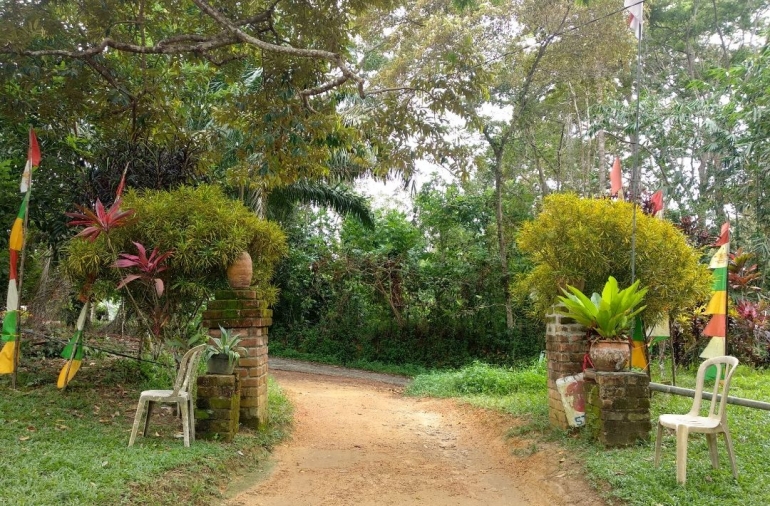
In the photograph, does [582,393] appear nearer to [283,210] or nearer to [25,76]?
[25,76]

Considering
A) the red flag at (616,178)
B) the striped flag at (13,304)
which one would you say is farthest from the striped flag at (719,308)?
the striped flag at (13,304)

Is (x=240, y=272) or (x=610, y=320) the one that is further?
(x=240, y=272)

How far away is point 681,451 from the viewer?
150 inches

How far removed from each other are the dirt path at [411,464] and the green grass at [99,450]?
12.2 inches

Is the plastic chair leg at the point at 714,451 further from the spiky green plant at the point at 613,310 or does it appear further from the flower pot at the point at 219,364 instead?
the flower pot at the point at 219,364

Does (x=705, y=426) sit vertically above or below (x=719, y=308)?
below

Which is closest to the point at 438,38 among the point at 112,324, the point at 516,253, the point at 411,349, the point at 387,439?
the point at 516,253

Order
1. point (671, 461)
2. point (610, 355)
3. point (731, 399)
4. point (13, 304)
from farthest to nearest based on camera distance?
point (13, 304)
point (610, 355)
point (731, 399)
point (671, 461)

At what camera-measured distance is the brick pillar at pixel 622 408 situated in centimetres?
478

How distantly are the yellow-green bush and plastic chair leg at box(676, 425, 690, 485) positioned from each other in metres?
2.52

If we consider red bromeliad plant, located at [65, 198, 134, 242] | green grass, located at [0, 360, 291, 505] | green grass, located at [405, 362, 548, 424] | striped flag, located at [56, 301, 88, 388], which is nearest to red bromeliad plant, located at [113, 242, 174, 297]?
red bromeliad plant, located at [65, 198, 134, 242]

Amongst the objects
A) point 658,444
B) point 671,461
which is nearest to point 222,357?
point 658,444

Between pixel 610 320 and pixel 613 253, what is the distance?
1.30 metres

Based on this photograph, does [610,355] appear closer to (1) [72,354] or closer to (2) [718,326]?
(2) [718,326]
